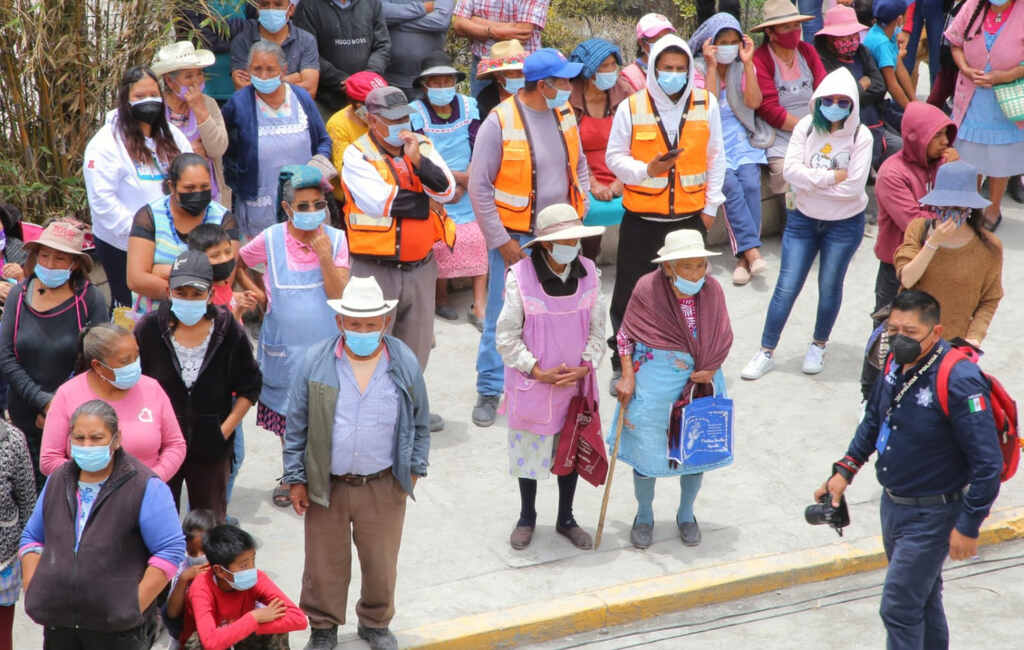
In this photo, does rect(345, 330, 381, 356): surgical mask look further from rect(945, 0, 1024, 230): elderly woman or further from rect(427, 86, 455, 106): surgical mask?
rect(945, 0, 1024, 230): elderly woman

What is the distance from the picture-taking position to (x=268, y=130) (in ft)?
31.4

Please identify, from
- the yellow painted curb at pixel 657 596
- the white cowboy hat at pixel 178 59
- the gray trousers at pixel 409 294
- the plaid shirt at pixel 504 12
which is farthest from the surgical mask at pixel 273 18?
the yellow painted curb at pixel 657 596

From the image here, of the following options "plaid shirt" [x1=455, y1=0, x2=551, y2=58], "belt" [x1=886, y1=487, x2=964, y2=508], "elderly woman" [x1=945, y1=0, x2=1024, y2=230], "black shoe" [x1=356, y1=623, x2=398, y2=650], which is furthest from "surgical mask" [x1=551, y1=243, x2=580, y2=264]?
"elderly woman" [x1=945, y1=0, x2=1024, y2=230]

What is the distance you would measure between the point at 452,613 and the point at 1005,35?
6336 millimetres

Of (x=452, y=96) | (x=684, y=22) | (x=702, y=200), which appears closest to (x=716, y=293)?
(x=702, y=200)

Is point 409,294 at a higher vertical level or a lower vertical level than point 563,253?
lower

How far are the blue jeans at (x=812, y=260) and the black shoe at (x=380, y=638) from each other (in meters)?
4.10

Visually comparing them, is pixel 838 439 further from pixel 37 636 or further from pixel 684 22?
pixel 684 22

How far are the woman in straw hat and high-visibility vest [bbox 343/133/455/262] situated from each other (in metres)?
0.96

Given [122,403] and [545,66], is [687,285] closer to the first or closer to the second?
[545,66]

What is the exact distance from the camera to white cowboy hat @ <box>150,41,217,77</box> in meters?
9.09

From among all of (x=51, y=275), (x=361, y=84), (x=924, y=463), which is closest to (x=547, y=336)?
(x=924, y=463)

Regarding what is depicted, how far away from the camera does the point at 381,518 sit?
22.7 ft

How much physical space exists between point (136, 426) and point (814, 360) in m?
5.20
